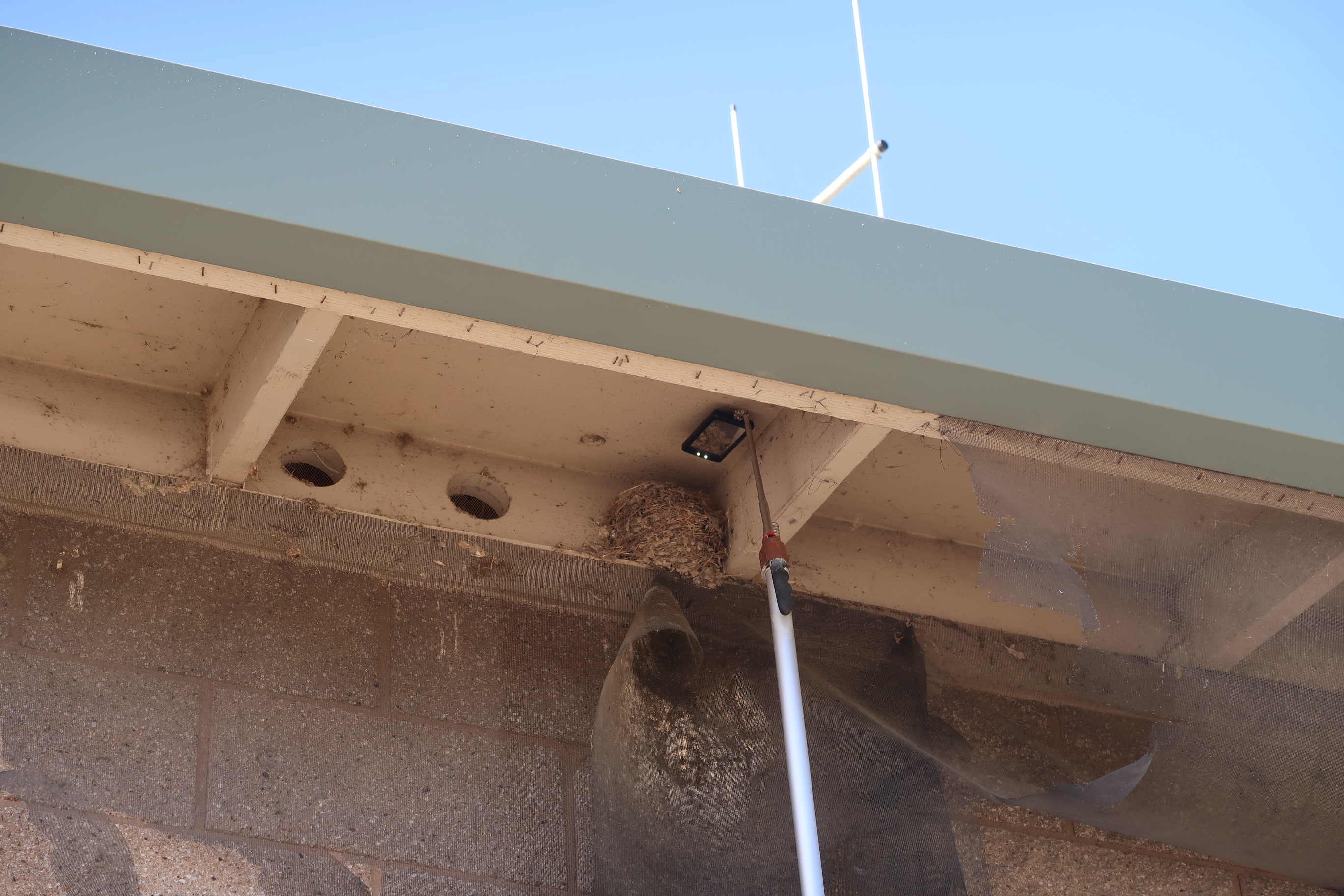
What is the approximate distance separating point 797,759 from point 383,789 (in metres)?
0.97

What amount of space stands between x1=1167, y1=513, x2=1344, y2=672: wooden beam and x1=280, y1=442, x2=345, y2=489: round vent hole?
74.5 inches

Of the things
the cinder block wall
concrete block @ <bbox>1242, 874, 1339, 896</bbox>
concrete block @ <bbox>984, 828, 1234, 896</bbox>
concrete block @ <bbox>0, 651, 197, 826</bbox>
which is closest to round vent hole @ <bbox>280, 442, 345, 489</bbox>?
the cinder block wall

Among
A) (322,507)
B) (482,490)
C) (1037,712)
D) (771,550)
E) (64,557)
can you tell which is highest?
(482,490)

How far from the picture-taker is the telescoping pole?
1.88 meters

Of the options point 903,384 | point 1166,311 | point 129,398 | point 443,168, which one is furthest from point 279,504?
point 1166,311

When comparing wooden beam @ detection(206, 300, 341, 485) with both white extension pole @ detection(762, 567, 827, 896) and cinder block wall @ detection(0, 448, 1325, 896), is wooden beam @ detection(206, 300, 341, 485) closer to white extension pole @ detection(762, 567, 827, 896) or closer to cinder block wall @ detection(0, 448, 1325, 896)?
cinder block wall @ detection(0, 448, 1325, 896)

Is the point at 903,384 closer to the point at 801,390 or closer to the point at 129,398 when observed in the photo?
the point at 801,390

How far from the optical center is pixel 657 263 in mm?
1892

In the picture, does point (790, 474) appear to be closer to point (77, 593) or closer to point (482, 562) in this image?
point (482, 562)

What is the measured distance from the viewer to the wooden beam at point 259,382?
7.15 ft

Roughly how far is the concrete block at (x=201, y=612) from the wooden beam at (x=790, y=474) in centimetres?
89

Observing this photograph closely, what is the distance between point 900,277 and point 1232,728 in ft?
3.52

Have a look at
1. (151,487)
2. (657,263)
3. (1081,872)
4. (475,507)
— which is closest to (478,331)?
(657,263)

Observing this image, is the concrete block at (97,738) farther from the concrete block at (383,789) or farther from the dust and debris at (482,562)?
the dust and debris at (482,562)
